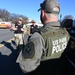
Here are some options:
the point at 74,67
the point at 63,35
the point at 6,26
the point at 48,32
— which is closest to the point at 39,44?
the point at 48,32

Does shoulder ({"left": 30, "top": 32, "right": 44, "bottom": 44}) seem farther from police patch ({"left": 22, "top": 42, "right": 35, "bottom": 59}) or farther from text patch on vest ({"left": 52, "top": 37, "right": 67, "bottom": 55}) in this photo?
text patch on vest ({"left": 52, "top": 37, "right": 67, "bottom": 55})

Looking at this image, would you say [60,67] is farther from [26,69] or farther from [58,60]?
[26,69]

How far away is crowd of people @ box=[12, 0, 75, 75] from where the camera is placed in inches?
106

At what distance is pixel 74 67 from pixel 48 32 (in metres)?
1.61

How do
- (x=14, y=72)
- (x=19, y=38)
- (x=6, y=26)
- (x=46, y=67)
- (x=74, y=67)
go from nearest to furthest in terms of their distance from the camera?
(x=46, y=67), (x=74, y=67), (x=14, y=72), (x=19, y=38), (x=6, y=26)

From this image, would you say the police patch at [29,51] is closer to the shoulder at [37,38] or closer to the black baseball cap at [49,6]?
the shoulder at [37,38]

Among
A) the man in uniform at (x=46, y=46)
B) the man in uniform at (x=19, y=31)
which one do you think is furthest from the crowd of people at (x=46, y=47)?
the man in uniform at (x=19, y=31)

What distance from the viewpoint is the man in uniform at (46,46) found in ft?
8.86

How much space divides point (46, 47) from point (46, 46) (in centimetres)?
1

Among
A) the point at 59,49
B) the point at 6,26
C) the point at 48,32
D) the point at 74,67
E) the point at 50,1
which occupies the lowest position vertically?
the point at 6,26

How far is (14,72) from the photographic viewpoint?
8.96 m

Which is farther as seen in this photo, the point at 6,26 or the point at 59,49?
the point at 6,26

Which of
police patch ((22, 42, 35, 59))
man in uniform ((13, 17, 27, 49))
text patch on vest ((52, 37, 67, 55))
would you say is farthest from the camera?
man in uniform ((13, 17, 27, 49))

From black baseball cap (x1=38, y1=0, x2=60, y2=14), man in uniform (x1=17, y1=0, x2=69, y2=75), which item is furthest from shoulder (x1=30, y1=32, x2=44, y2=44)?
black baseball cap (x1=38, y1=0, x2=60, y2=14)
